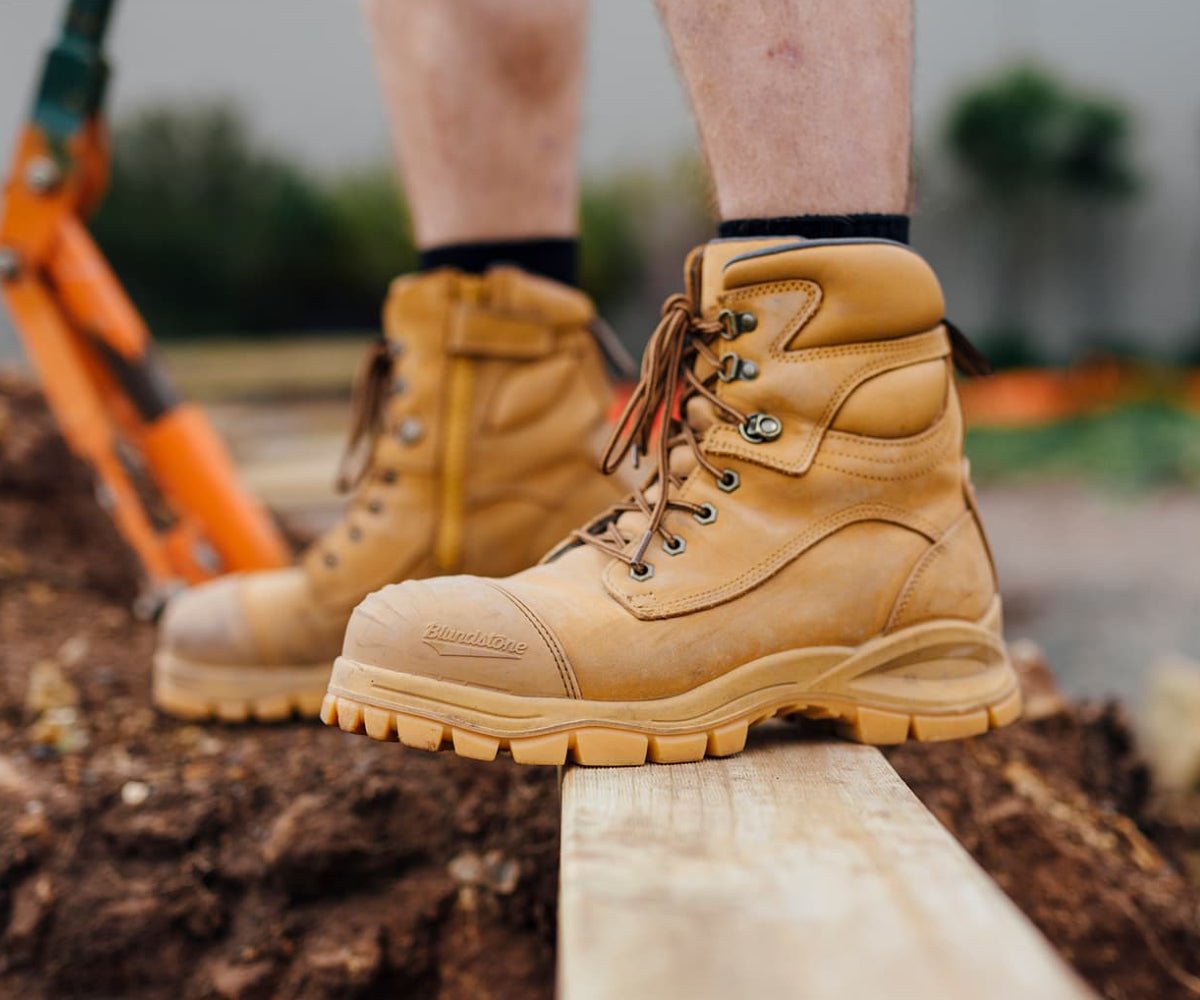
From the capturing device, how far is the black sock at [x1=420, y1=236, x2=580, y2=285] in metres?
1.25

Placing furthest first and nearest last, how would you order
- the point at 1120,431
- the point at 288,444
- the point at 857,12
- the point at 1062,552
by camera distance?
1. the point at 1120,431
2. the point at 288,444
3. the point at 1062,552
4. the point at 857,12

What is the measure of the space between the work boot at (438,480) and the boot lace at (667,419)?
0.28 metres

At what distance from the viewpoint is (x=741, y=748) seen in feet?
2.74

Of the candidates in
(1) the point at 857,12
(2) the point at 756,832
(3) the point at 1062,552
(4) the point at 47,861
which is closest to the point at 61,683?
(4) the point at 47,861

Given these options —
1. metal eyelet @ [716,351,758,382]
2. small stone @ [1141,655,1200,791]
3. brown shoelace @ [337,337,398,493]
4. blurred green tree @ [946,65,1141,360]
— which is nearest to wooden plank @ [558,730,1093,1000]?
metal eyelet @ [716,351,758,382]

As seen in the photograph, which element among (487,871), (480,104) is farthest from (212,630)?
(480,104)

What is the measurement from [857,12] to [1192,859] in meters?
1.15

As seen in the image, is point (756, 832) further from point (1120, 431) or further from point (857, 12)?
point (1120, 431)

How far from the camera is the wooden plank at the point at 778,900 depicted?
460mm

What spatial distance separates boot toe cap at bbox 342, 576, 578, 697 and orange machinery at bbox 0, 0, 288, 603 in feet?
3.12

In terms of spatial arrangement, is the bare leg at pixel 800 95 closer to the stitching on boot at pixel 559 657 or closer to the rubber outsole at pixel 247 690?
the stitching on boot at pixel 559 657

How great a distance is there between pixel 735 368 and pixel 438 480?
0.44m

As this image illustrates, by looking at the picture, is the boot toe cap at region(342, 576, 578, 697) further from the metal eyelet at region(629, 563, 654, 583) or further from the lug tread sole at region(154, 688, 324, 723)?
the lug tread sole at region(154, 688, 324, 723)

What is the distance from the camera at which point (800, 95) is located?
829 millimetres
